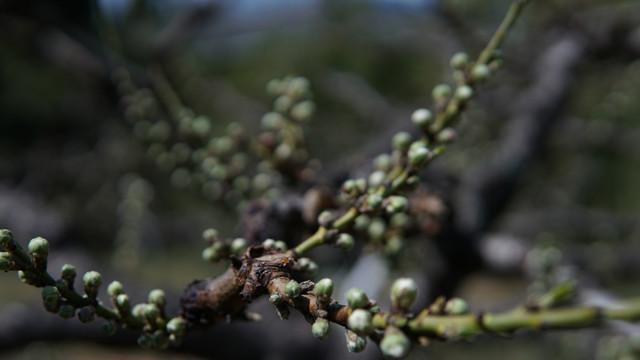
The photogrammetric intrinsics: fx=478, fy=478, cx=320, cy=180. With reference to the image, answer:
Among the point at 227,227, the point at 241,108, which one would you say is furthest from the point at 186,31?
the point at 227,227

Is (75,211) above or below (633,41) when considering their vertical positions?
below

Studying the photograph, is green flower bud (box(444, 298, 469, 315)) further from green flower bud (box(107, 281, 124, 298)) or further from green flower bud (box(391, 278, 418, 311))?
green flower bud (box(107, 281, 124, 298))

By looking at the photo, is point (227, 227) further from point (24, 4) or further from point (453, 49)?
point (453, 49)

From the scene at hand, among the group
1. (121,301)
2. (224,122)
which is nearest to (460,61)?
(121,301)

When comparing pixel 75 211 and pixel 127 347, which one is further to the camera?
pixel 75 211

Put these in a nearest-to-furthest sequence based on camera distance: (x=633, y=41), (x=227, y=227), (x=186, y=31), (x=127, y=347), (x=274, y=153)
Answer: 1. (x=274, y=153)
2. (x=127, y=347)
3. (x=633, y=41)
4. (x=186, y=31)
5. (x=227, y=227)

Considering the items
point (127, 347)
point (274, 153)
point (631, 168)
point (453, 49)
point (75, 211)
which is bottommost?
point (127, 347)
